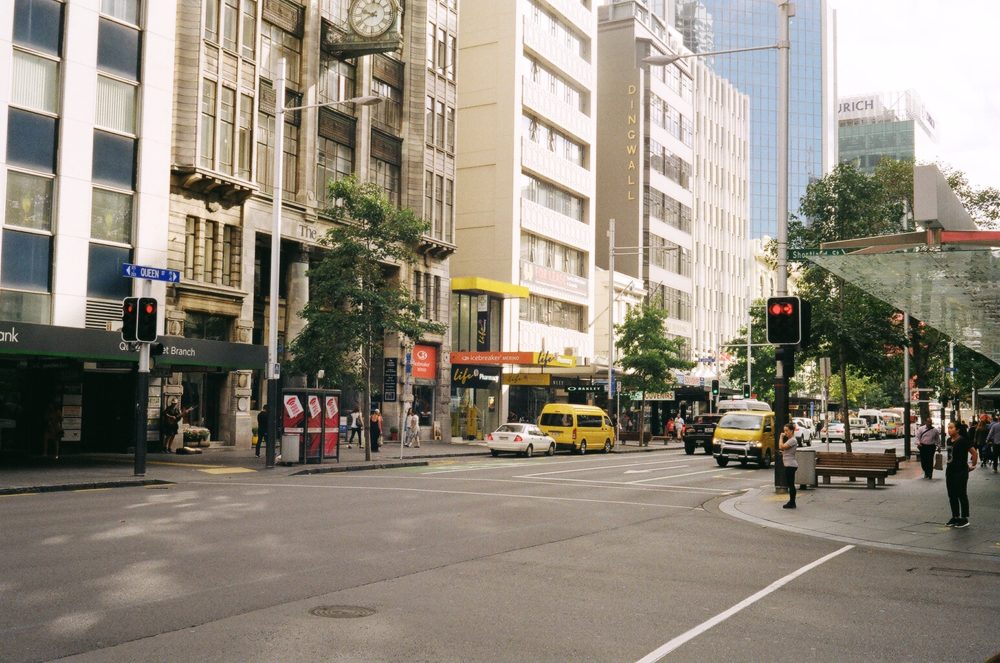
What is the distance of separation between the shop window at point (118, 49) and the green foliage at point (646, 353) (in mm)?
31381

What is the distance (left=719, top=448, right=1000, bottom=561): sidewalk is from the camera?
1507cm

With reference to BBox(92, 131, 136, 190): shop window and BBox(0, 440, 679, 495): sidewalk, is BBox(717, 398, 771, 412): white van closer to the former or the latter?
BBox(0, 440, 679, 495): sidewalk

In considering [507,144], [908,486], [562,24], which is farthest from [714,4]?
[908,486]

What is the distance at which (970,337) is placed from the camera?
24.5m

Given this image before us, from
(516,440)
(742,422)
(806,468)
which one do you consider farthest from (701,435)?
(806,468)

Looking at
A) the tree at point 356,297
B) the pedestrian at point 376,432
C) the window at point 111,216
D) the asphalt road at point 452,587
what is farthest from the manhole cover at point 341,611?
the pedestrian at point 376,432

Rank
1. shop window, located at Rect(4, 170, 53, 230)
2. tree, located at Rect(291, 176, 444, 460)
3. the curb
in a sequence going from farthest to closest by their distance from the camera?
1. tree, located at Rect(291, 176, 444, 460)
2. shop window, located at Rect(4, 170, 53, 230)
3. the curb

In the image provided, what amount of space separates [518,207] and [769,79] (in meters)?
111

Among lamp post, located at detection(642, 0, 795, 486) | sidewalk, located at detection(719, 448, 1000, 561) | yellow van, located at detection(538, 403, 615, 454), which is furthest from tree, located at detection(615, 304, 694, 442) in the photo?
lamp post, located at detection(642, 0, 795, 486)

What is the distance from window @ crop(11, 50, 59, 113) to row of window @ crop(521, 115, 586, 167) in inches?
1307

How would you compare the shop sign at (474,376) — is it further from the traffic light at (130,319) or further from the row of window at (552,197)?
the traffic light at (130,319)

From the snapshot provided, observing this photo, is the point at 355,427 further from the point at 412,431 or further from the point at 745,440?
the point at 745,440

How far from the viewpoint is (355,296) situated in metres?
33.1

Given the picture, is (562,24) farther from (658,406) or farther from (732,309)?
(732,309)
